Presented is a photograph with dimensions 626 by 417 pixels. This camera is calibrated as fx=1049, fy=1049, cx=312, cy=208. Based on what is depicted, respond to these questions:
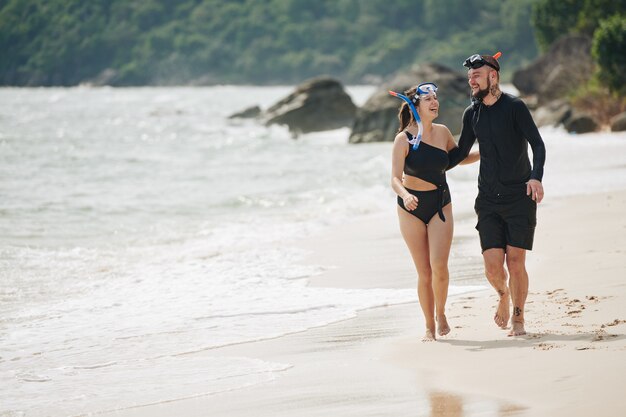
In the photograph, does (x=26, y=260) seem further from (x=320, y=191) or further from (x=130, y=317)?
(x=320, y=191)

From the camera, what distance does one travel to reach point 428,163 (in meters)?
6.97

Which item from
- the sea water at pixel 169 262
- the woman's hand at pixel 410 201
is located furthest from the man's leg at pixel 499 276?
the sea water at pixel 169 262

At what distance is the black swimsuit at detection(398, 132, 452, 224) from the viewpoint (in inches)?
274

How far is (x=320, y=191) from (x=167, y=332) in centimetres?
1151

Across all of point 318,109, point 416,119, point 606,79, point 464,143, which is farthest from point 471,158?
point 318,109

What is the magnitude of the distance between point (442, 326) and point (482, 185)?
98 cm

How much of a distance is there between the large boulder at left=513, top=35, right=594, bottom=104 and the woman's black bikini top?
3011cm

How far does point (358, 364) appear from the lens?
21.2 ft

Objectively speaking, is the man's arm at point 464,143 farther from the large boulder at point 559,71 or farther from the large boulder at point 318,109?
the large boulder at point 318,109

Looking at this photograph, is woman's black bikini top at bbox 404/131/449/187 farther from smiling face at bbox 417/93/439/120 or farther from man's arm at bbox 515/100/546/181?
man's arm at bbox 515/100/546/181

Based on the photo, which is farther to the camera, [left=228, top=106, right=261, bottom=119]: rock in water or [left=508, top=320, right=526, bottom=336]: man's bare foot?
[left=228, top=106, right=261, bottom=119]: rock in water

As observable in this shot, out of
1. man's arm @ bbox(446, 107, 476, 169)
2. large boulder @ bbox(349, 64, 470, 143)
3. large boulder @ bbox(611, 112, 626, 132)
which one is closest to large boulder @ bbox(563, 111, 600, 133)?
large boulder @ bbox(611, 112, 626, 132)

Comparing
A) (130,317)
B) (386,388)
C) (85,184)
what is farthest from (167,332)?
(85,184)

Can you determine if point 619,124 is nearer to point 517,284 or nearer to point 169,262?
point 169,262
